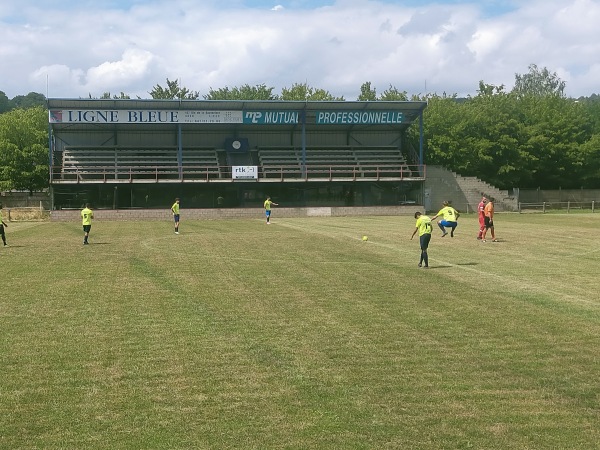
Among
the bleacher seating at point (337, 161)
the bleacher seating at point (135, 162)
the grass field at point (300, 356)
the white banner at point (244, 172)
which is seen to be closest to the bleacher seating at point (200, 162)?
the bleacher seating at point (135, 162)

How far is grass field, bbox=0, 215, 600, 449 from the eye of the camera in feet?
24.9

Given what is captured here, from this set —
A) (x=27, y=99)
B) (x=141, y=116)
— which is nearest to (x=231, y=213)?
(x=141, y=116)

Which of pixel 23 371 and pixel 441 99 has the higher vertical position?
pixel 441 99

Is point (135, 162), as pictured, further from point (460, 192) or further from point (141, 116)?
point (460, 192)

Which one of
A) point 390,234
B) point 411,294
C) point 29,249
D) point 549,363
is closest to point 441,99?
point 390,234

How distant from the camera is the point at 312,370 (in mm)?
9898

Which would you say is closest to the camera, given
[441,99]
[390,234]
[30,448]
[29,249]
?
[30,448]

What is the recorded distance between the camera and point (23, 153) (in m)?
65.2

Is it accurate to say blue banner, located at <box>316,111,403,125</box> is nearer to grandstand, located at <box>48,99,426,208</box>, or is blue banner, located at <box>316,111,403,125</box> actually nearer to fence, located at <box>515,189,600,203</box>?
grandstand, located at <box>48,99,426,208</box>

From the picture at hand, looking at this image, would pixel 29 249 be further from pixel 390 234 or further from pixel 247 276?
pixel 390 234

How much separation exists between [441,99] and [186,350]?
6853cm

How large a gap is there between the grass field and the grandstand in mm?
38290

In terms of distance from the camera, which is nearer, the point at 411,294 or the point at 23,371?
the point at 23,371

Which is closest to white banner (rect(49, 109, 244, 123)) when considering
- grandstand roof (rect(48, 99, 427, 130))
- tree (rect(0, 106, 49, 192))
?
grandstand roof (rect(48, 99, 427, 130))
